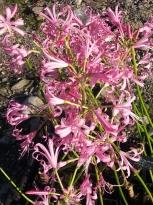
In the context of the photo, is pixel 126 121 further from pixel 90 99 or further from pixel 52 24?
pixel 52 24

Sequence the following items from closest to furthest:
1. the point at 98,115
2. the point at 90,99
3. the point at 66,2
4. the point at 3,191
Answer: the point at 98,115, the point at 90,99, the point at 3,191, the point at 66,2

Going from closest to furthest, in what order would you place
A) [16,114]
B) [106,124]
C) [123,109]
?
[106,124], [123,109], [16,114]

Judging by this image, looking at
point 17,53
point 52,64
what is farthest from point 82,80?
point 17,53

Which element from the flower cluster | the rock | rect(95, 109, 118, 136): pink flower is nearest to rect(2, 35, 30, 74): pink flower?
the flower cluster

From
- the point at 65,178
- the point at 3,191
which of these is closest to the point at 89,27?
the point at 65,178

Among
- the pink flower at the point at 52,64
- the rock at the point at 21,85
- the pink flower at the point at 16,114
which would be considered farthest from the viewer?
the rock at the point at 21,85

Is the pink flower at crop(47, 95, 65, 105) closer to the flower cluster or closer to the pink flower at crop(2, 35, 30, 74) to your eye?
the flower cluster

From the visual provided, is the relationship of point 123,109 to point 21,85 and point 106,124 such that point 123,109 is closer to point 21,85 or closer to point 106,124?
point 106,124

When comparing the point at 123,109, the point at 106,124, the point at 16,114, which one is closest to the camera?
the point at 106,124

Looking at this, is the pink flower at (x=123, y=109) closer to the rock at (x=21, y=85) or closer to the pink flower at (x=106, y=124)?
the pink flower at (x=106, y=124)

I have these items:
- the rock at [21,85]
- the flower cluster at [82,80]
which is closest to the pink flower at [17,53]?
the flower cluster at [82,80]

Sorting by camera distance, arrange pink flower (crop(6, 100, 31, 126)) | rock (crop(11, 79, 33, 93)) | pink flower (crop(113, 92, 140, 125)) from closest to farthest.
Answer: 1. pink flower (crop(113, 92, 140, 125))
2. pink flower (crop(6, 100, 31, 126))
3. rock (crop(11, 79, 33, 93))
